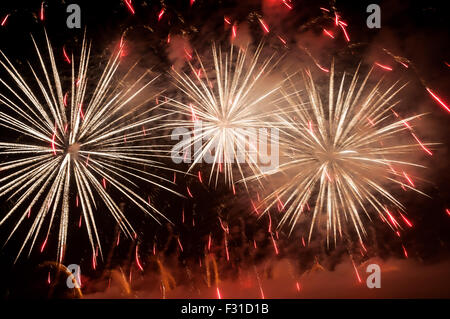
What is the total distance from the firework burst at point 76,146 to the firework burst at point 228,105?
500 millimetres

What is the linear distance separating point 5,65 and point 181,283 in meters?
3.60

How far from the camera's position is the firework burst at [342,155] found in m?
2.90

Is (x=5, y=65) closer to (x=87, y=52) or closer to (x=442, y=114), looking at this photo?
(x=87, y=52)

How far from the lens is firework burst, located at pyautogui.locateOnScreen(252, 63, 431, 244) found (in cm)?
290

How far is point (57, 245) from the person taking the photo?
3.26 metres

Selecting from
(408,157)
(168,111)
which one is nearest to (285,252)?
(408,157)

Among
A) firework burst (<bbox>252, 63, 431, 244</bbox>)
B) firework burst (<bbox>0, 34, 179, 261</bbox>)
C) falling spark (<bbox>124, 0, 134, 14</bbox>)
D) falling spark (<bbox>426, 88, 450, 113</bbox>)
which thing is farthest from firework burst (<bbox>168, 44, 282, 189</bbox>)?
falling spark (<bbox>426, 88, 450, 113</bbox>)

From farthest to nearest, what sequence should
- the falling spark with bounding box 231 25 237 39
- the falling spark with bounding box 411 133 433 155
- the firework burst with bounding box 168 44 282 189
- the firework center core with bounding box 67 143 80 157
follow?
the falling spark with bounding box 411 133 433 155, the falling spark with bounding box 231 25 237 39, the firework burst with bounding box 168 44 282 189, the firework center core with bounding box 67 143 80 157

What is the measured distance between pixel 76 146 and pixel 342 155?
303 centimetres

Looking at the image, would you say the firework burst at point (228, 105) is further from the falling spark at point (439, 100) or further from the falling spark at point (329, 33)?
the falling spark at point (439, 100)

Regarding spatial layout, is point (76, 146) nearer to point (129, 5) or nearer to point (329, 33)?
point (129, 5)

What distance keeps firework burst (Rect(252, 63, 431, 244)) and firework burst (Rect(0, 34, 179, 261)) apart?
1699 millimetres

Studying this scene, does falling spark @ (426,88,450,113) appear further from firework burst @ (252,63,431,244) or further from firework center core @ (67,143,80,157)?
firework center core @ (67,143,80,157)

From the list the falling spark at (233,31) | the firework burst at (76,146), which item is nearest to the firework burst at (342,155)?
the falling spark at (233,31)
